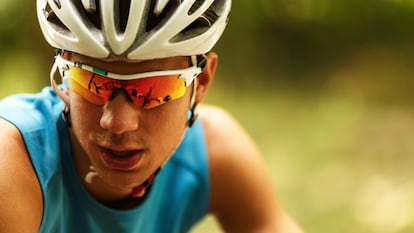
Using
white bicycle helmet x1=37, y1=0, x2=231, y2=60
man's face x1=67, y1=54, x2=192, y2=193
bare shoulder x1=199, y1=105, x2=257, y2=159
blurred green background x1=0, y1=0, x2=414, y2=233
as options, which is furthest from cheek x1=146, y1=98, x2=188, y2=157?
blurred green background x1=0, y1=0, x2=414, y2=233

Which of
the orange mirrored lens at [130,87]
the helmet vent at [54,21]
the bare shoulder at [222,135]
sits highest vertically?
the helmet vent at [54,21]

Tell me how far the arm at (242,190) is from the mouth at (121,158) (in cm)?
39

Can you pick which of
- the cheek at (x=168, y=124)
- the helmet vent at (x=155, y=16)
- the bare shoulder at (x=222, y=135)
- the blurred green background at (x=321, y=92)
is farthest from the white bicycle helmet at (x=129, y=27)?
the blurred green background at (x=321, y=92)

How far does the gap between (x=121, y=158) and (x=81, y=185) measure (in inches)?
7.3

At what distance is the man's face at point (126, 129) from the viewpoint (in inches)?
49.2

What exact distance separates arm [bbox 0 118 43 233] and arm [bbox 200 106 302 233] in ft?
1.57

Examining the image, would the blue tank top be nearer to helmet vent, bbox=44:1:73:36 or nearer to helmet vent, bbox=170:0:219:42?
helmet vent, bbox=44:1:73:36

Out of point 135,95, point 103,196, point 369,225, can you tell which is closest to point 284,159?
point 369,225

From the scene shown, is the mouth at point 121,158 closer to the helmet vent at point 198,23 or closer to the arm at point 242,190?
the helmet vent at point 198,23

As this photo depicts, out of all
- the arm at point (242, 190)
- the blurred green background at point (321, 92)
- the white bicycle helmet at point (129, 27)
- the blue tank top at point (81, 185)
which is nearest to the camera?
the white bicycle helmet at point (129, 27)

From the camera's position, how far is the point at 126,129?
49.0 inches

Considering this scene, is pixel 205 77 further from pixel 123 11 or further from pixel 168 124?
pixel 123 11

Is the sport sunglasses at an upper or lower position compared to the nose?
upper

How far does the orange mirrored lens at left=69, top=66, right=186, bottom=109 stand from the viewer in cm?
125
